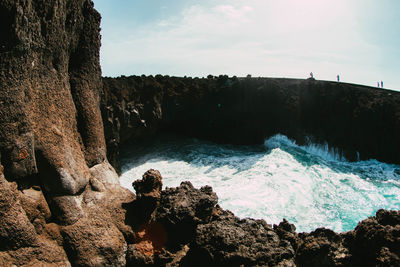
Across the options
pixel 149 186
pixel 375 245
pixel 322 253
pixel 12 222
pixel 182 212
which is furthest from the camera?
pixel 149 186

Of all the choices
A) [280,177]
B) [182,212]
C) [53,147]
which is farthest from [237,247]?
[280,177]

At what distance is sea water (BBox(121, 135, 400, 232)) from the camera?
29.4 ft

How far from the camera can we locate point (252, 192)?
1007 centimetres

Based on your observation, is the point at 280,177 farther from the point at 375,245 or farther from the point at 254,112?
the point at 375,245

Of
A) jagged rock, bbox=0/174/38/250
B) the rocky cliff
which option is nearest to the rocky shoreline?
jagged rock, bbox=0/174/38/250

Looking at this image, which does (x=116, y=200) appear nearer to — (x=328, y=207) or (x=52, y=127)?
(x=52, y=127)

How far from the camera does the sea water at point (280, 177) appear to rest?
896cm

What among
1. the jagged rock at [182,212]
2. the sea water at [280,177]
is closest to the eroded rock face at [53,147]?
the jagged rock at [182,212]

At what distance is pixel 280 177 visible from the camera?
37.4 ft

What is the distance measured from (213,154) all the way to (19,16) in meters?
12.9

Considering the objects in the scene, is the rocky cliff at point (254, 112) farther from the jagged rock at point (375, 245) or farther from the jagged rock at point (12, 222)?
the jagged rock at point (375, 245)

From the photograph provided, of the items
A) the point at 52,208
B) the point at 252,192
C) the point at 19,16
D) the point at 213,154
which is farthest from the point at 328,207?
the point at 19,16

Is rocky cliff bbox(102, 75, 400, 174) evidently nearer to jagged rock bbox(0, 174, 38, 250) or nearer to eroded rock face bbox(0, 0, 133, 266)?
eroded rock face bbox(0, 0, 133, 266)

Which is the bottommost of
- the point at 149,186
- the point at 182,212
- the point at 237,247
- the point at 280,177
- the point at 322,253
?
the point at 280,177
